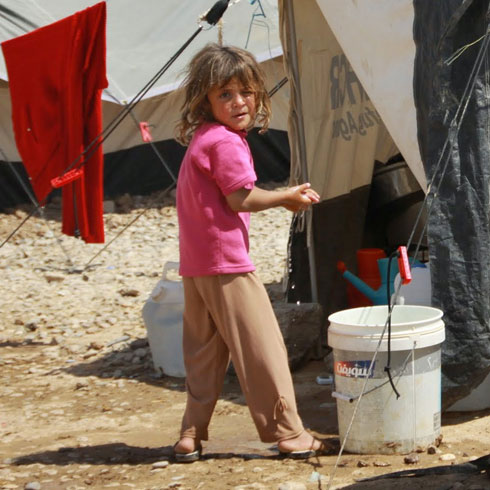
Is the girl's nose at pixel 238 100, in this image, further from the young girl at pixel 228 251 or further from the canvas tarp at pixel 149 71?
the canvas tarp at pixel 149 71

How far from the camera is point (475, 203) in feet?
12.3

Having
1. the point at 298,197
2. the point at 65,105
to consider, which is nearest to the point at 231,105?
the point at 298,197

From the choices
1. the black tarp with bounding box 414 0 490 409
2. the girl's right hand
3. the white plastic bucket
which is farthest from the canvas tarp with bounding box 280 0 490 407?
the girl's right hand

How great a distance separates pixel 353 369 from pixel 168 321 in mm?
1702

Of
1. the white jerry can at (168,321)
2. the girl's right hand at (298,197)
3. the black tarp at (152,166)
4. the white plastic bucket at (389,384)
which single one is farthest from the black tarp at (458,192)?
the black tarp at (152,166)

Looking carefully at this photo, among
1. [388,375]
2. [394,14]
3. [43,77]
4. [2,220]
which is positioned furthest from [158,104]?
[388,375]

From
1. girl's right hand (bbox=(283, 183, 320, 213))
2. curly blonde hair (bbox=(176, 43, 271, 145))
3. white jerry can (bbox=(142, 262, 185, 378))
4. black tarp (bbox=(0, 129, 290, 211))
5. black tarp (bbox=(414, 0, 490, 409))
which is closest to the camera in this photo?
girl's right hand (bbox=(283, 183, 320, 213))

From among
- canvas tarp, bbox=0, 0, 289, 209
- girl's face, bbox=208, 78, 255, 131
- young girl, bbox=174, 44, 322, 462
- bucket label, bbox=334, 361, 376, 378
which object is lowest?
bucket label, bbox=334, 361, 376, 378

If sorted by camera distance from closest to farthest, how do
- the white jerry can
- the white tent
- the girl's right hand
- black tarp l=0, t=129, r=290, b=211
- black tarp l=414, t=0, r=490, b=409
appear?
1. the girl's right hand
2. black tarp l=414, t=0, r=490, b=409
3. the white jerry can
4. the white tent
5. black tarp l=0, t=129, r=290, b=211

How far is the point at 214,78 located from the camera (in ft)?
11.6

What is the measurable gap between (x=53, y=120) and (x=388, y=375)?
296 centimetres

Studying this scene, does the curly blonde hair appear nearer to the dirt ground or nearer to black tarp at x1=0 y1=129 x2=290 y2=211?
the dirt ground

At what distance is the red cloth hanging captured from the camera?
18.2 feet

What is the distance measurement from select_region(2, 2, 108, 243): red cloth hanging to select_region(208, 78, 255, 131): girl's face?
80.5 inches
